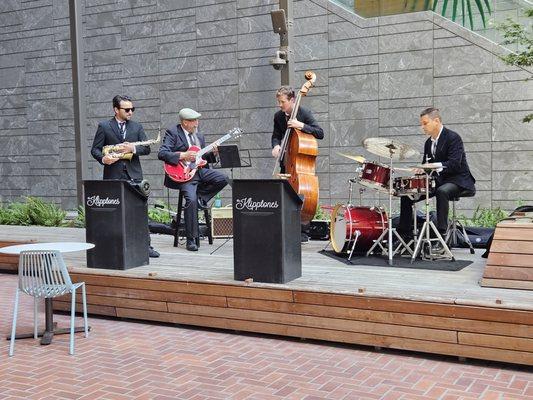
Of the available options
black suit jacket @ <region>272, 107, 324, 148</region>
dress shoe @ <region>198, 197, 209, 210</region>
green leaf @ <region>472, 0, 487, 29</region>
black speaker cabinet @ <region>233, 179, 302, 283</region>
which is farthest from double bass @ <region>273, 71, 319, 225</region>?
green leaf @ <region>472, 0, 487, 29</region>

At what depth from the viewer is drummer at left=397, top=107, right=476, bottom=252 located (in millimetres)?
6293

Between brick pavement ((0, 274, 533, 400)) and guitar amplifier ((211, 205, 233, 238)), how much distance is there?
112 inches

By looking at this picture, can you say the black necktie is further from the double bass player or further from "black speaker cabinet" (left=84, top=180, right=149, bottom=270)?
"black speaker cabinet" (left=84, top=180, right=149, bottom=270)

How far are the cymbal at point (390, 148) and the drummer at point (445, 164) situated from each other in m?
0.27

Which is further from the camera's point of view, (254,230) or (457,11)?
(457,11)

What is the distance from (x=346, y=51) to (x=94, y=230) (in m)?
6.85

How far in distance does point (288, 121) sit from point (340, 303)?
2459mm

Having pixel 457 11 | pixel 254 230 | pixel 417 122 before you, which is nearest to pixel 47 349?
pixel 254 230

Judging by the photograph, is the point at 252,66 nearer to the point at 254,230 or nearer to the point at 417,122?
the point at 417,122

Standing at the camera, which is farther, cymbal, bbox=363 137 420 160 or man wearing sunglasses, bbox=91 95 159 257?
man wearing sunglasses, bbox=91 95 159 257

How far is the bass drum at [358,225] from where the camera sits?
21.0 feet

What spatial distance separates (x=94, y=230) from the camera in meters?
6.38

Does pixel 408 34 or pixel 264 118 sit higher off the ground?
pixel 408 34

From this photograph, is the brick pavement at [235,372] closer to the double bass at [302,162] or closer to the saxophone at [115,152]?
the double bass at [302,162]
